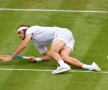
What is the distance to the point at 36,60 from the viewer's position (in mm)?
14875

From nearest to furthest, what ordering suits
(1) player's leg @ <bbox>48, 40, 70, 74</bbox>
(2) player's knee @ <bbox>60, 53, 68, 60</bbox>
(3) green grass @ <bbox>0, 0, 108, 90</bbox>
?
1. (3) green grass @ <bbox>0, 0, 108, 90</bbox>
2. (1) player's leg @ <bbox>48, 40, 70, 74</bbox>
3. (2) player's knee @ <bbox>60, 53, 68, 60</bbox>

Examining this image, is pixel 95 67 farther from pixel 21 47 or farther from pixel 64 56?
pixel 21 47

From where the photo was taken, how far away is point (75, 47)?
15703 millimetres

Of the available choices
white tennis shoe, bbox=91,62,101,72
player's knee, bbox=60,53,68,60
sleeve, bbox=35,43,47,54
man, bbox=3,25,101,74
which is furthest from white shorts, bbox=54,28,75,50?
white tennis shoe, bbox=91,62,101,72

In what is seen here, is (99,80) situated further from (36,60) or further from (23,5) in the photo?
(23,5)

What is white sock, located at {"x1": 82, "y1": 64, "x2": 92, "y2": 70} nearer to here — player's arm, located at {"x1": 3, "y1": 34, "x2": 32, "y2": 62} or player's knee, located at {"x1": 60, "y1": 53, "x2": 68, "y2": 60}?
player's knee, located at {"x1": 60, "y1": 53, "x2": 68, "y2": 60}

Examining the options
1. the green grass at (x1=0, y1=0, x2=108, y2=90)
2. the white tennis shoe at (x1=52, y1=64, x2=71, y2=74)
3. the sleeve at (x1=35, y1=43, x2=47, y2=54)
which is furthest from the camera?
the sleeve at (x1=35, y1=43, x2=47, y2=54)

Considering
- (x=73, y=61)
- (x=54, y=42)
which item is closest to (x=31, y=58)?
(x=54, y=42)

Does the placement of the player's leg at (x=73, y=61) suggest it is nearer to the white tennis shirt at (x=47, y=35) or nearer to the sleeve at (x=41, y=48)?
the white tennis shirt at (x=47, y=35)

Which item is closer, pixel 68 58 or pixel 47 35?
pixel 68 58

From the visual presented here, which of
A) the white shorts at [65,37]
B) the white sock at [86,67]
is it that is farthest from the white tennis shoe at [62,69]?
the white shorts at [65,37]

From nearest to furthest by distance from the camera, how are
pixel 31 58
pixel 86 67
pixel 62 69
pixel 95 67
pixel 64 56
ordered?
pixel 62 69 < pixel 95 67 < pixel 86 67 < pixel 64 56 < pixel 31 58

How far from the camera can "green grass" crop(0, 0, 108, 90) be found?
13570 millimetres

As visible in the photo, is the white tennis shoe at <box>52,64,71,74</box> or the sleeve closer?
the white tennis shoe at <box>52,64,71,74</box>
